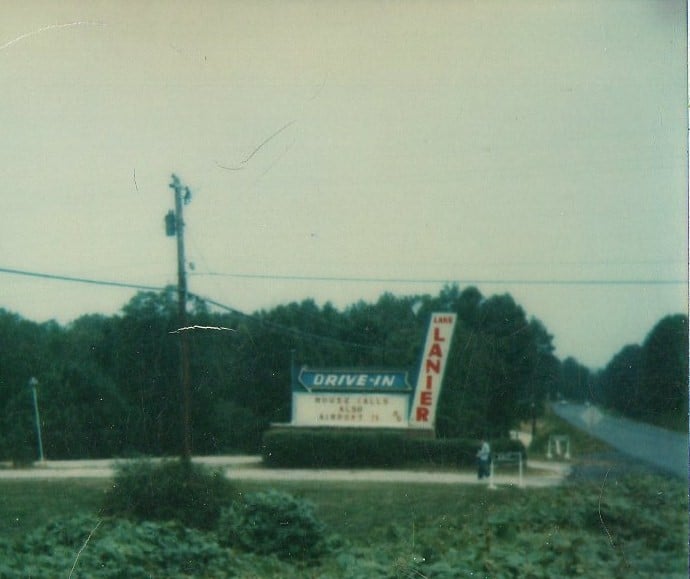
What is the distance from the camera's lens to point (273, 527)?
20.7 ft

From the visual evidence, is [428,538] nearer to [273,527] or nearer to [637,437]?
[273,527]

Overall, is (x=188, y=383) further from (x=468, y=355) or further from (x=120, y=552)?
(x=468, y=355)

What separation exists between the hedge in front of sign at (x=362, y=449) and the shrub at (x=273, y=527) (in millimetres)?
347

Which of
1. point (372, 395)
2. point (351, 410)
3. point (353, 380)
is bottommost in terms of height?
point (351, 410)

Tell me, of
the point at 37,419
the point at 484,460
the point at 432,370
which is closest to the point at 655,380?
the point at 484,460

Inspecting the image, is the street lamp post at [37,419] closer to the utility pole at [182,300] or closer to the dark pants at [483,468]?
the utility pole at [182,300]

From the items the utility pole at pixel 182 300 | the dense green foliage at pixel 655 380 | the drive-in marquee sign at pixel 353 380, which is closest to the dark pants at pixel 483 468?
the drive-in marquee sign at pixel 353 380

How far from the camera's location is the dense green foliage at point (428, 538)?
5648 mm

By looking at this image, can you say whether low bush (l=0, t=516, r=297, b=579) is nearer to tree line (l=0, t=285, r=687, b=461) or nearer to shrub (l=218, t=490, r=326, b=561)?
shrub (l=218, t=490, r=326, b=561)

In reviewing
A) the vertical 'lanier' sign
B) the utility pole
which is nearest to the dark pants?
the vertical 'lanier' sign

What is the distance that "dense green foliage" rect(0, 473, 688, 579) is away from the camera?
565 cm

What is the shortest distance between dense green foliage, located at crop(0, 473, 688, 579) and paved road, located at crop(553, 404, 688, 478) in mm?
160

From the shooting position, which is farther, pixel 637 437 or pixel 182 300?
pixel 182 300

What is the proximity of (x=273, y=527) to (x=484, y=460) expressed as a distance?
6.20 ft
